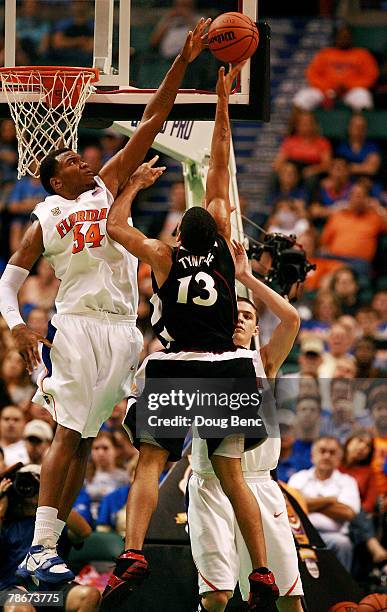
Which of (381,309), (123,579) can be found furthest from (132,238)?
(381,309)

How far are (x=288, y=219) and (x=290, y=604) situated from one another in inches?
321

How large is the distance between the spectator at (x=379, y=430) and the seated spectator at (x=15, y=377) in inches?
142

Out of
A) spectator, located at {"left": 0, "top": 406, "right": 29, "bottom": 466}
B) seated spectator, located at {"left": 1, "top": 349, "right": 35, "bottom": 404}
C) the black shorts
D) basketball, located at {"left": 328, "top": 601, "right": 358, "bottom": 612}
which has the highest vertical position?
the black shorts

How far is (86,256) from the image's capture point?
8523 millimetres

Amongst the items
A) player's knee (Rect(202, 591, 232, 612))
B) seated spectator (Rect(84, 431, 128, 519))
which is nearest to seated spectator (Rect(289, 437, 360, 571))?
seated spectator (Rect(84, 431, 128, 519))

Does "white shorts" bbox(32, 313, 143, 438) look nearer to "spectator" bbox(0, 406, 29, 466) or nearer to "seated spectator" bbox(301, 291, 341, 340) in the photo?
"spectator" bbox(0, 406, 29, 466)

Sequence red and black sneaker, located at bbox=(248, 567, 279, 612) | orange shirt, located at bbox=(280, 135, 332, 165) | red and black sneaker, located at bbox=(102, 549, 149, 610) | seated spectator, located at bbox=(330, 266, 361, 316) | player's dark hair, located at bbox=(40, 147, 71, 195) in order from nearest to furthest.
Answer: red and black sneaker, located at bbox=(102, 549, 149, 610)
red and black sneaker, located at bbox=(248, 567, 279, 612)
player's dark hair, located at bbox=(40, 147, 71, 195)
seated spectator, located at bbox=(330, 266, 361, 316)
orange shirt, located at bbox=(280, 135, 332, 165)

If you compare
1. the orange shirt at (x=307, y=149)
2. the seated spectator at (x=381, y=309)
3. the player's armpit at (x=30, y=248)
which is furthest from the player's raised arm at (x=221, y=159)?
the orange shirt at (x=307, y=149)

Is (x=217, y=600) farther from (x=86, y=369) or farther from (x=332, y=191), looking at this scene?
(x=332, y=191)

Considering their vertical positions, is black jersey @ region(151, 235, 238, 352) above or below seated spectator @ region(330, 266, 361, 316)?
above

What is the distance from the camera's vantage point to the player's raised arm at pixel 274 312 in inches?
348

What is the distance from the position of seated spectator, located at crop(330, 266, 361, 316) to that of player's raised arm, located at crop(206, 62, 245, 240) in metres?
7.15

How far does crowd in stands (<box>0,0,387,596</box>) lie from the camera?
486 inches

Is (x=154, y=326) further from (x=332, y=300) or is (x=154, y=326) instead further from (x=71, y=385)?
(x=332, y=300)
